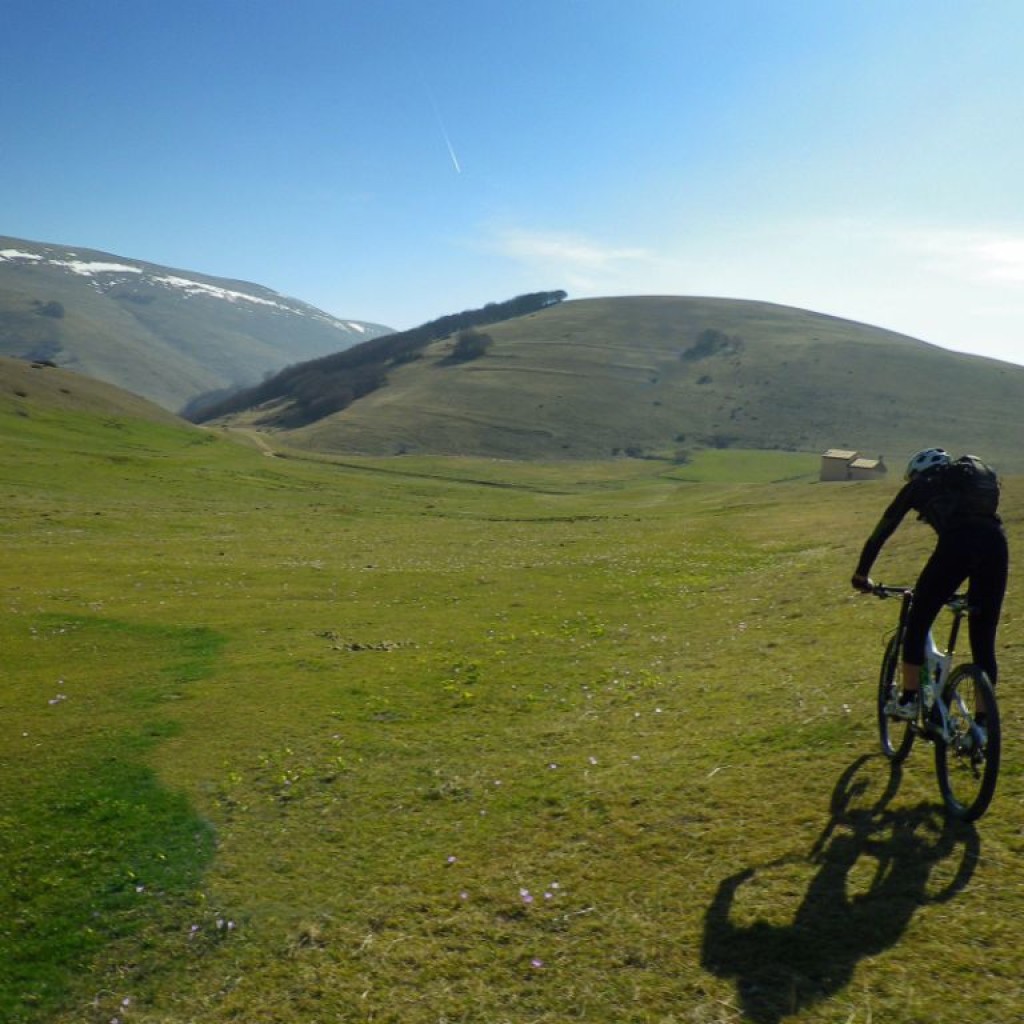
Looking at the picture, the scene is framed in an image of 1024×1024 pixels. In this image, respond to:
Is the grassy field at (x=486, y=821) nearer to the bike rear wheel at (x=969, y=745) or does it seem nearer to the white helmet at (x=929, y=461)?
the bike rear wheel at (x=969, y=745)

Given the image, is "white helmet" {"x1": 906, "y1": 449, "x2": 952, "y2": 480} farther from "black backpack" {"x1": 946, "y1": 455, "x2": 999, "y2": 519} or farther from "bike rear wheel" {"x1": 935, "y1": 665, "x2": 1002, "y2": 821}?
"bike rear wheel" {"x1": 935, "y1": 665, "x2": 1002, "y2": 821}

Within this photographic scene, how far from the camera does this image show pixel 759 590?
25328 millimetres

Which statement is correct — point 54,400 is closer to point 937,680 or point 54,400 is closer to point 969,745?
point 937,680

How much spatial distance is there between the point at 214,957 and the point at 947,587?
29.8 ft

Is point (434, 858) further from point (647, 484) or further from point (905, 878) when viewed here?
point (647, 484)

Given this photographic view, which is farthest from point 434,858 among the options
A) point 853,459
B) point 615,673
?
point 853,459

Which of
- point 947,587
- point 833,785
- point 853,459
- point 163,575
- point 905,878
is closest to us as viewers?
point 905,878

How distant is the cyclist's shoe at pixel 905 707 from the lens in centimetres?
954

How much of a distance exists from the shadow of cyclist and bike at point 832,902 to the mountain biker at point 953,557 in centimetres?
144

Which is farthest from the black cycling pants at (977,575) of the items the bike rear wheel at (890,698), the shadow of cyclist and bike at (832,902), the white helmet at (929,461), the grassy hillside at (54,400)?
the grassy hillside at (54,400)

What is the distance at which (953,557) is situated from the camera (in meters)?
8.88

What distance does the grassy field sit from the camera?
7152 mm

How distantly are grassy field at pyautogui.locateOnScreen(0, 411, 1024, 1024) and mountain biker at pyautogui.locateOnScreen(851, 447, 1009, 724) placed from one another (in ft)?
5.68

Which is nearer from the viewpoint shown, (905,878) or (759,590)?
(905,878)
